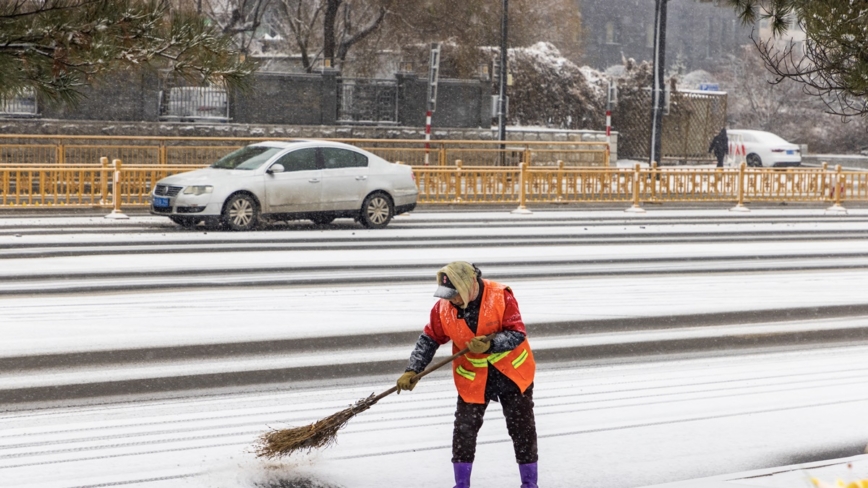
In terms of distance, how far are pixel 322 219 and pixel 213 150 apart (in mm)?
8245

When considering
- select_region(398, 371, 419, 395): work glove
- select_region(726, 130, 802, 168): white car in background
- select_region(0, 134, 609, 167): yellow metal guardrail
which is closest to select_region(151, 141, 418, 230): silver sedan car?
select_region(0, 134, 609, 167): yellow metal guardrail

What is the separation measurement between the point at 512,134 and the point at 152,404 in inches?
1127

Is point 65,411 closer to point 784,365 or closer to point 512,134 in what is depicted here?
point 784,365

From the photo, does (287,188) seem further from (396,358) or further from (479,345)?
(479,345)

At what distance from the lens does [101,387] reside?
7.93 metres

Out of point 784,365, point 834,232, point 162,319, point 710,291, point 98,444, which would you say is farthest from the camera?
point 834,232

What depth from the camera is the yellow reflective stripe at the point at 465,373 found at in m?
5.62

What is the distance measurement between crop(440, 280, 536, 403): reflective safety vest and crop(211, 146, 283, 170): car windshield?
1337 centimetres

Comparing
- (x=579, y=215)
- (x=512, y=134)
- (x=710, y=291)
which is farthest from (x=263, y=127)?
(x=710, y=291)

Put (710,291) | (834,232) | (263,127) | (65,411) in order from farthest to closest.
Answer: (263,127) < (834,232) < (710,291) < (65,411)

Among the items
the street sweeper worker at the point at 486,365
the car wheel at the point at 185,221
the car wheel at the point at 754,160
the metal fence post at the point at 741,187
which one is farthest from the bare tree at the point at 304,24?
the street sweeper worker at the point at 486,365

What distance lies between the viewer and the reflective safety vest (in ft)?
18.2

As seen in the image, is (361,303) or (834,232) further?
(834,232)

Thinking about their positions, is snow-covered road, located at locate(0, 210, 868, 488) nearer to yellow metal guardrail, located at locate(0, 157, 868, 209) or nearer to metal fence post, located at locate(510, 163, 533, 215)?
yellow metal guardrail, located at locate(0, 157, 868, 209)
